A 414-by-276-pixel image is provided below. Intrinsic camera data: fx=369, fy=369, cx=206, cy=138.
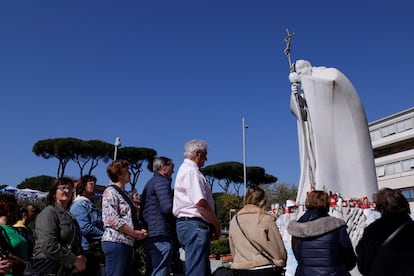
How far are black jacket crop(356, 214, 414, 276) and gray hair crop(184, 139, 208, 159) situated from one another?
165 centimetres

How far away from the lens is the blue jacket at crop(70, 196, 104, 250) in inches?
158

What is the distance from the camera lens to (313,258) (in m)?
3.16

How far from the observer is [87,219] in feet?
13.4

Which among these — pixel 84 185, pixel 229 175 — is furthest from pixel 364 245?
pixel 229 175

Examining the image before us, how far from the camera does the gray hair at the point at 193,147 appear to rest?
3602 mm

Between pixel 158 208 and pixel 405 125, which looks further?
pixel 405 125

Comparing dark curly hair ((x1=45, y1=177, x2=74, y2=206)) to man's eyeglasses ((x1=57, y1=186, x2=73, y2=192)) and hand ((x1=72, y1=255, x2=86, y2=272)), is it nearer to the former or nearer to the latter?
man's eyeglasses ((x1=57, y1=186, x2=73, y2=192))

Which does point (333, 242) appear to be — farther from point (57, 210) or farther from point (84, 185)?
point (84, 185)

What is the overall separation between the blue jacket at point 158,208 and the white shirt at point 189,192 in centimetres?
18

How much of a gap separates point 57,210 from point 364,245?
2.44 metres

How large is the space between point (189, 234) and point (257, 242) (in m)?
0.62

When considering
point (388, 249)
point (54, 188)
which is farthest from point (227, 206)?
point (388, 249)

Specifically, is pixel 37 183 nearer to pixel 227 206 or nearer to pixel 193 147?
pixel 227 206

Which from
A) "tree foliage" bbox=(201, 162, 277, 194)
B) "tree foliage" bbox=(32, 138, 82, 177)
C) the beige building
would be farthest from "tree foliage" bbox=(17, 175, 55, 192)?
the beige building
